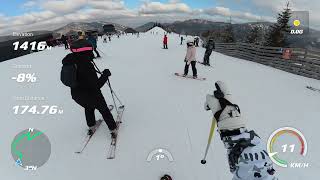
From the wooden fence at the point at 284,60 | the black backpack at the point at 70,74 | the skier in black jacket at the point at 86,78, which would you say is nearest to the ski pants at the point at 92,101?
the skier in black jacket at the point at 86,78

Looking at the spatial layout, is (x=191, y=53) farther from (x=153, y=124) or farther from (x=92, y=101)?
(x=92, y=101)

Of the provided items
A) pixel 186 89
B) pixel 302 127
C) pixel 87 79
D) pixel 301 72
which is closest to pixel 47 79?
pixel 186 89

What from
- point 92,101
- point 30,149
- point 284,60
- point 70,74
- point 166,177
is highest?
point 70,74

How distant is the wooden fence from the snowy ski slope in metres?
3.17

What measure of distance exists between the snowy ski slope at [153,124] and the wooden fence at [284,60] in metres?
3.17

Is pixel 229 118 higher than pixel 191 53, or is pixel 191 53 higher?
pixel 191 53

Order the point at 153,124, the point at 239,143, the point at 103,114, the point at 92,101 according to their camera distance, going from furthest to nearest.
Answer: the point at 153,124, the point at 103,114, the point at 92,101, the point at 239,143

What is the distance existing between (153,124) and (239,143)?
331 centimetres

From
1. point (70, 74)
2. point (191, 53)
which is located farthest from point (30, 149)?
point (191, 53)

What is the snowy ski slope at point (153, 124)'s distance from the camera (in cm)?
457

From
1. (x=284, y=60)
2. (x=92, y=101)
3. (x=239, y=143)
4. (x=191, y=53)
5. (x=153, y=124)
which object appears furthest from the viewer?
(x=284, y=60)

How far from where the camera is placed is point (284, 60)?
1638cm

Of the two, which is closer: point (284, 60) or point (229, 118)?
point (229, 118)

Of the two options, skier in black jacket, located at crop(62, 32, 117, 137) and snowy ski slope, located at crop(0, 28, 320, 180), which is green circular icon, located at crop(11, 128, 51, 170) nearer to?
snowy ski slope, located at crop(0, 28, 320, 180)
